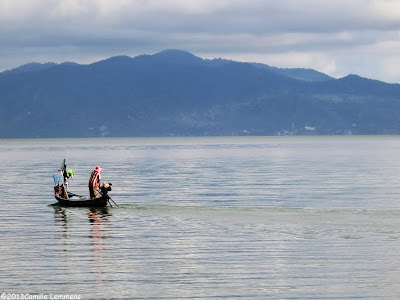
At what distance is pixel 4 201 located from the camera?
68.2 metres

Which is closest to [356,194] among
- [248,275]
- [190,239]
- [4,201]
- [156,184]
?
[156,184]

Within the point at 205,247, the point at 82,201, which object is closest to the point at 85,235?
the point at 205,247

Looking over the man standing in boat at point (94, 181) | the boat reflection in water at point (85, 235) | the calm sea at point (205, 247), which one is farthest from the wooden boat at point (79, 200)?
the calm sea at point (205, 247)

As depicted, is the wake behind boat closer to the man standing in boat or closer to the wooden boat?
the wooden boat

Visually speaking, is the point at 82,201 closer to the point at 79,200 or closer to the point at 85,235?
the point at 79,200

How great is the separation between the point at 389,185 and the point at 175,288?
58.6m

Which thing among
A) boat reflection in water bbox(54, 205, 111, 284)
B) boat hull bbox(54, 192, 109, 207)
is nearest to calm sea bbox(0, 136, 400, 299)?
boat reflection in water bbox(54, 205, 111, 284)

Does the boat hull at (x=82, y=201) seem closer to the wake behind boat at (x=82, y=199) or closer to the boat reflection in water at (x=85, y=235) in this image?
the wake behind boat at (x=82, y=199)

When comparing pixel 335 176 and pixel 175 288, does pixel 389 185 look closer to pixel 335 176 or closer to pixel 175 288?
pixel 335 176

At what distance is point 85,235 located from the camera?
44750 mm

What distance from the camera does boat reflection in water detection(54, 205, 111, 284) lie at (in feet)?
114

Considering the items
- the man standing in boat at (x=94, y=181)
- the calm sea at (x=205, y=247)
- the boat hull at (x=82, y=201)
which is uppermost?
the man standing in boat at (x=94, y=181)

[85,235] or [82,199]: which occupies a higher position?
[82,199]

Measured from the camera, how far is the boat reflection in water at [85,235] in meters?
34.8
